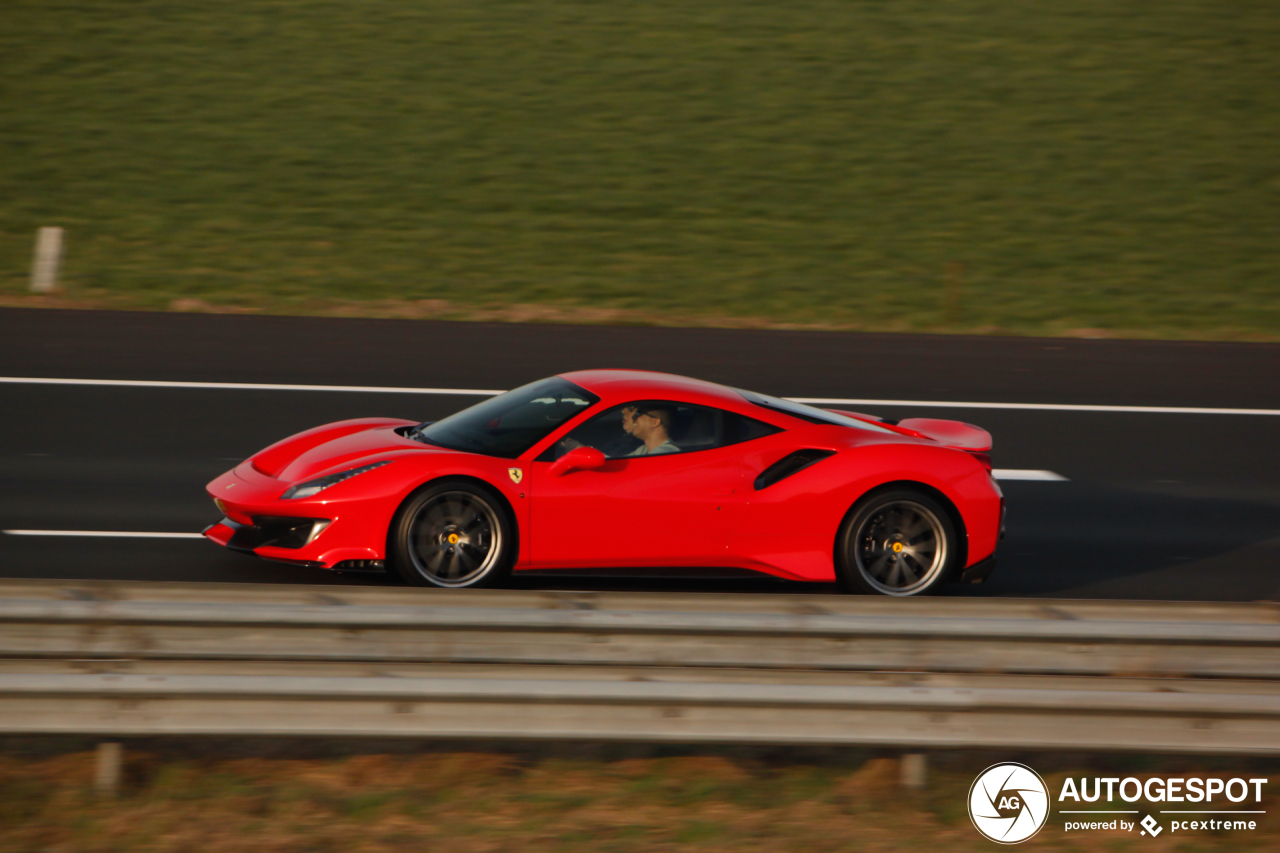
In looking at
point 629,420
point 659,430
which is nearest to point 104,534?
point 629,420

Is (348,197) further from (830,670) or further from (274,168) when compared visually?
(830,670)

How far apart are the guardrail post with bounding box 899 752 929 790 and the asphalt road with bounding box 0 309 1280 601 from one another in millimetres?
2684

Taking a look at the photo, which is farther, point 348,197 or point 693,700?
point 348,197

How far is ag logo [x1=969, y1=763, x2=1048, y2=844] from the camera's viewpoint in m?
4.81

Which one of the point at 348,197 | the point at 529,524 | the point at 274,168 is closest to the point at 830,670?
the point at 529,524

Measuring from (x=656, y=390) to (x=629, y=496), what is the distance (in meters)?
0.70

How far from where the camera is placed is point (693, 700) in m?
4.80

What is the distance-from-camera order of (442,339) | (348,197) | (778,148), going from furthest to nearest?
(778,148) → (348,197) → (442,339)

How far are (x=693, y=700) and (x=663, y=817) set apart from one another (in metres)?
0.42

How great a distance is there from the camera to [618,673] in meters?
5.02

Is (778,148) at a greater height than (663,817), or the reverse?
(778,148)

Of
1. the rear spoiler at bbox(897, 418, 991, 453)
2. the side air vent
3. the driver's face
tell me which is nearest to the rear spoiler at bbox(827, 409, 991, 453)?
the rear spoiler at bbox(897, 418, 991, 453)

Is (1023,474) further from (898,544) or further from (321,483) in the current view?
(321,483)

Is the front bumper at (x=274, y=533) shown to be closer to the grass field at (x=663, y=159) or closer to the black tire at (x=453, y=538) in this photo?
the black tire at (x=453, y=538)
